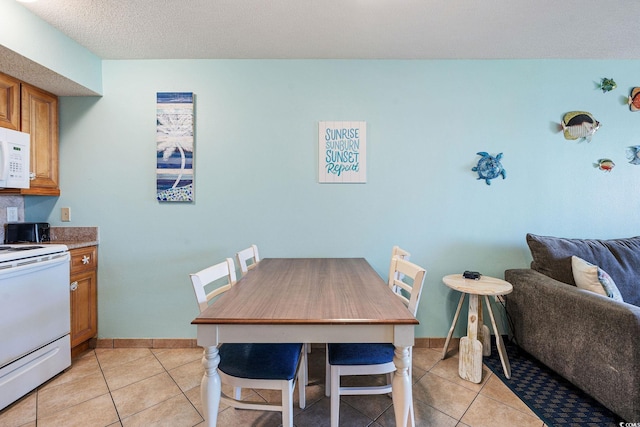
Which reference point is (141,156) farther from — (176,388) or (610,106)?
(610,106)

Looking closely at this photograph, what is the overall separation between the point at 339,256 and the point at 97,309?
6.89ft

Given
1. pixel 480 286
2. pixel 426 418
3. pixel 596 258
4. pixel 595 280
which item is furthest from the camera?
pixel 596 258

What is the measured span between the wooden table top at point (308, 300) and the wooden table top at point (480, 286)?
0.64 meters

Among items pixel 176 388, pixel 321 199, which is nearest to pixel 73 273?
pixel 176 388

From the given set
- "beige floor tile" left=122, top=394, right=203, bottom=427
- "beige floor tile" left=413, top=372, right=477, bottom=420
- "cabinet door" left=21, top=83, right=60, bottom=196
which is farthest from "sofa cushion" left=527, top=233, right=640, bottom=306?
"cabinet door" left=21, top=83, right=60, bottom=196

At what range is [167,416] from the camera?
1580mm

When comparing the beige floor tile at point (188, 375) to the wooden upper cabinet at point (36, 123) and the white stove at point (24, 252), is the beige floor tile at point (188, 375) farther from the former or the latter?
the wooden upper cabinet at point (36, 123)

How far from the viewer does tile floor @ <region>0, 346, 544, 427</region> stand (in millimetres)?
1541

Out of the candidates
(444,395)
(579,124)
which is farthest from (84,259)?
(579,124)

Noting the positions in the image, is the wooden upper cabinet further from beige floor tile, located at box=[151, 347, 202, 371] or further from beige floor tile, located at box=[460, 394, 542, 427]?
beige floor tile, located at box=[460, 394, 542, 427]

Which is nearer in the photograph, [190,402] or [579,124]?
[190,402]

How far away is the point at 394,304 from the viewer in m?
1.24

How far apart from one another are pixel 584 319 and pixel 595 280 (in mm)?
361

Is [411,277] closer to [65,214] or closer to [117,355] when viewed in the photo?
[117,355]
